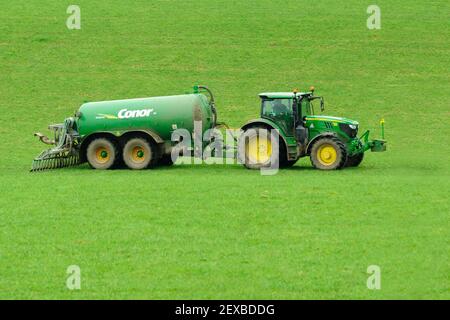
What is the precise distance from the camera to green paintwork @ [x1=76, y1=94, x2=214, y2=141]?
89.9 feet

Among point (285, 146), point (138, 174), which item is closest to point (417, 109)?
point (285, 146)

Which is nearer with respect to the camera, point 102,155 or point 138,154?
point 138,154

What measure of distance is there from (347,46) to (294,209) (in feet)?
88.6

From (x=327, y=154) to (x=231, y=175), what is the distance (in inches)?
104

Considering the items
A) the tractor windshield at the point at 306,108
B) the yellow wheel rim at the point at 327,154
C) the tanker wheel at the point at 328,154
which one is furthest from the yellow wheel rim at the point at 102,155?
the yellow wheel rim at the point at 327,154

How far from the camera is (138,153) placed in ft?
91.4

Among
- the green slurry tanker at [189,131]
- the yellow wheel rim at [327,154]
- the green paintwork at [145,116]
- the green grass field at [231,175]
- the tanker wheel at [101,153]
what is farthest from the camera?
the tanker wheel at [101,153]

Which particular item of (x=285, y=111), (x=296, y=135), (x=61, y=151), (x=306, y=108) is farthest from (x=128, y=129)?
(x=306, y=108)

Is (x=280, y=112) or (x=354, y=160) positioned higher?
(x=280, y=112)

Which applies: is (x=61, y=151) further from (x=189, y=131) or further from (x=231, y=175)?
(x=231, y=175)

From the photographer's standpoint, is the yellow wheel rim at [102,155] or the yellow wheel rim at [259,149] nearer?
the yellow wheel rim at [259,149]

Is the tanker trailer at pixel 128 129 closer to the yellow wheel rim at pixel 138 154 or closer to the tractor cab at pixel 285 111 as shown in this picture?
the yellow wheel rim at pixel 138 154

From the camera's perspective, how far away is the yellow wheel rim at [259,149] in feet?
89.0

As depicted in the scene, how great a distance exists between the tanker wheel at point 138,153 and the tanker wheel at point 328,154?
14.3ft
